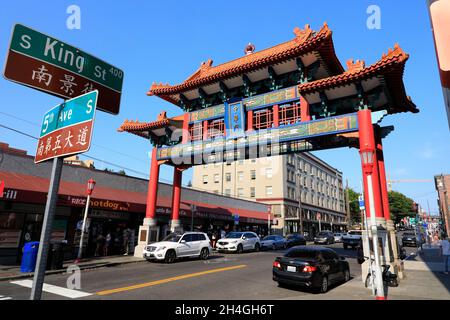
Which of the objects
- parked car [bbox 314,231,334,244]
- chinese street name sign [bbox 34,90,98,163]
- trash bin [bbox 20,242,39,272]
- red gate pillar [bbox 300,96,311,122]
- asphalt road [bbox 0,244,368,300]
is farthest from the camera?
parked car [bbox 314,231,334,244]

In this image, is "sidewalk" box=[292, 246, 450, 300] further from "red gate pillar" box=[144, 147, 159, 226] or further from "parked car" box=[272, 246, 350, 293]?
"red gate pillar" box=[144, 147, 159, 226]

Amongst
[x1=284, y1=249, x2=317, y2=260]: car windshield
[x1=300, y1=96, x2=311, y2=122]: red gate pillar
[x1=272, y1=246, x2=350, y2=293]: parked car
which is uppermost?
[x1=300, y1=96, x2=311, y2=122]: red gate pillar

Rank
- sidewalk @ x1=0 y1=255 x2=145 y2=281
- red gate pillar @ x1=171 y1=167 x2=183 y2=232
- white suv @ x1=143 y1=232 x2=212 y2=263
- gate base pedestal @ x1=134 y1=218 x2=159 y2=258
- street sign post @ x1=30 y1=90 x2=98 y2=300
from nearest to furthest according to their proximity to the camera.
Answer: street sign post @ x1=30 y1=90 x2=98 y2=300
sidewalk @ x1=0 y1=255 x2=145 y2=281
white suv @ x1=143 y1=232 x2=212 y2=263
gate base pedestal @ x1=134 y1=218 x2=159 y2=258
red gate pillar @ x1=171 y1=167 x2=183 y2=232

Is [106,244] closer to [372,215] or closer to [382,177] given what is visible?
[372,215]

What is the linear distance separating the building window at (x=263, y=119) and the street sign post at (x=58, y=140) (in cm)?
1546

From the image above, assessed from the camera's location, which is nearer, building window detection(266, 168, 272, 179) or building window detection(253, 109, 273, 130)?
building window detection(253, 109, 273, 130)

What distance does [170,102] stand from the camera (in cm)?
2370

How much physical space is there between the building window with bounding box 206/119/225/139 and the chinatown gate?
4cm

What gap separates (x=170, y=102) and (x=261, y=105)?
8579mm

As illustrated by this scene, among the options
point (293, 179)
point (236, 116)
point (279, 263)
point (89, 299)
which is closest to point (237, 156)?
point (236, 116)

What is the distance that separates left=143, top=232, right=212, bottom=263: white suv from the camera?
54.4 feet

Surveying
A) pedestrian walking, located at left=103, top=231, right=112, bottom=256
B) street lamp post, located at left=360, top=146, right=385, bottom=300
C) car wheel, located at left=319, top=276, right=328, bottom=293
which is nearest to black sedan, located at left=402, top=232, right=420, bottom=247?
car wheel, located at left=319, top=276, right=328, bottom=293

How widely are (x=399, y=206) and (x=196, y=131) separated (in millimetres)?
91512
